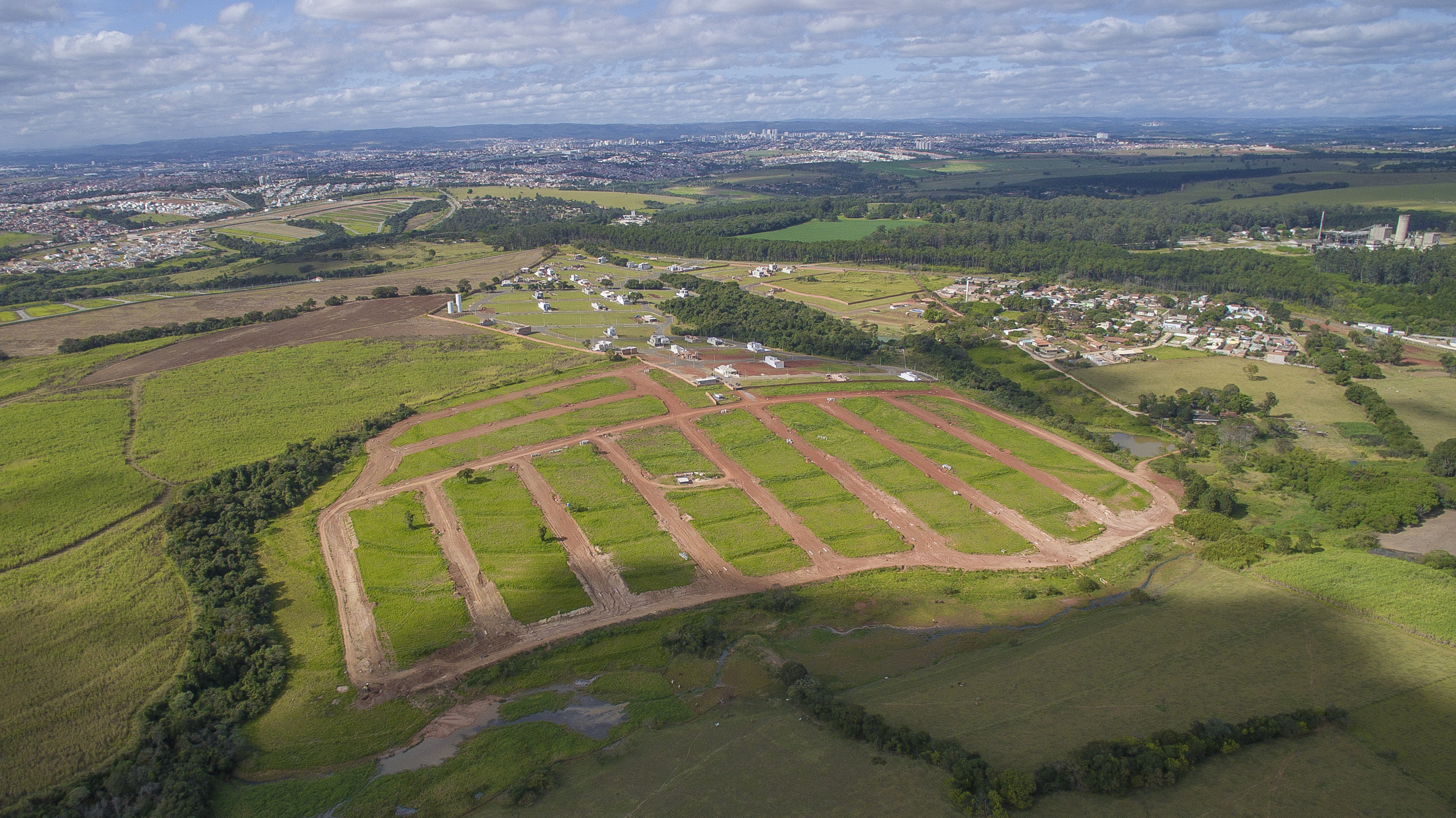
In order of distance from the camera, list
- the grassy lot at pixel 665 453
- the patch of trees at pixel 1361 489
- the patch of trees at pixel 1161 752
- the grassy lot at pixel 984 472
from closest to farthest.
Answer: the patch of trees at pixel 1161 752, the patch of trees at pixel 1361 489, the grassy lot at pixel 984 472, the grassy lot at pixel 665 453

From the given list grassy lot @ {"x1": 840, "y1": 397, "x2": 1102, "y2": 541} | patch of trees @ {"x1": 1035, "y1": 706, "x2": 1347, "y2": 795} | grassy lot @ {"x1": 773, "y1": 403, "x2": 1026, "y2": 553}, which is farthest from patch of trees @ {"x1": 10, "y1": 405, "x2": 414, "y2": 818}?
grassy lot @ {"x1": 840, "y1": 397, "x2": 1102, "y2": 541}

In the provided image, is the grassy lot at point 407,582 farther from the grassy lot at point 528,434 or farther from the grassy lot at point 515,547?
the grassy lot at point 528,434

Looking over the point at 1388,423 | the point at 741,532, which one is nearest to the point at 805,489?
the point at 741,532

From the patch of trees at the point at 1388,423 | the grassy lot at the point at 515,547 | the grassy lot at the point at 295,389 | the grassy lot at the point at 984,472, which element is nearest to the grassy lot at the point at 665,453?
the grassy lot at the point at 515,547

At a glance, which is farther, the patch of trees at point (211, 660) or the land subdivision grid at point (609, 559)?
the land subdivision grid at point (609, 559)

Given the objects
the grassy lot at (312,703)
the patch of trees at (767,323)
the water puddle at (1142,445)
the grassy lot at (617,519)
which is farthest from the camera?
the patch of trees at (767,323)

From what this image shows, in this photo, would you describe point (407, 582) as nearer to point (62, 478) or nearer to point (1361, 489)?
point (62, 478)

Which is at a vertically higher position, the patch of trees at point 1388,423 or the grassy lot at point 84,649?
the patch of trees at point 1388,423

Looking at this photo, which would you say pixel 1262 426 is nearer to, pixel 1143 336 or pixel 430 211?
pixel 1143 336
